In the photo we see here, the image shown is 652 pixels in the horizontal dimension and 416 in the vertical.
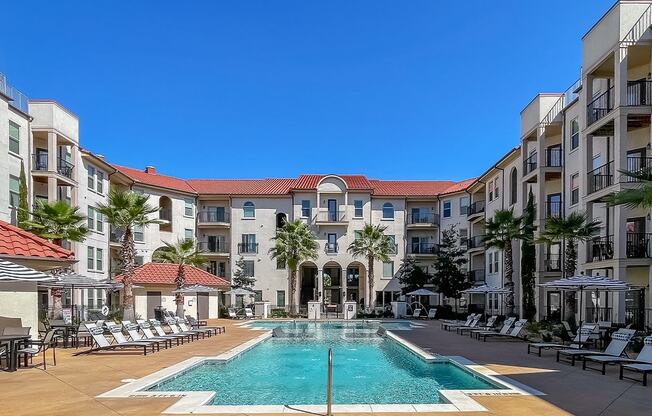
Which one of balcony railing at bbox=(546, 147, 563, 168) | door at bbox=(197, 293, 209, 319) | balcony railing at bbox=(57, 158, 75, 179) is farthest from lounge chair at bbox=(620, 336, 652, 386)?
balcony railing at bbox=(57, 158, 75, 179)

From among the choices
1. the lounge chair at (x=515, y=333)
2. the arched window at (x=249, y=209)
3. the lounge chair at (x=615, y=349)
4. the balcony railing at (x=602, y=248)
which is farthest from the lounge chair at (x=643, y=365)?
the arched window at (x=249, y=209)

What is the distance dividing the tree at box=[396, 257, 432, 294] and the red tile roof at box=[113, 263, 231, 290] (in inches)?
580

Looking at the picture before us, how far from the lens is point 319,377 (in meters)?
14.1

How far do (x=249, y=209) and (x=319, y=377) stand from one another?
3545 cm

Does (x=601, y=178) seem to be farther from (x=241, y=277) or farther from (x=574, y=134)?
(x=241, y=277)

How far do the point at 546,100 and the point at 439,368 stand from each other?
22.5 metres

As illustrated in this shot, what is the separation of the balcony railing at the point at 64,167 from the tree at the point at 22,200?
3.40 m

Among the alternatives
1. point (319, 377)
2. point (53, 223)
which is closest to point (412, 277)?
point (53, 223)

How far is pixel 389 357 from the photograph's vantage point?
18.3 metres

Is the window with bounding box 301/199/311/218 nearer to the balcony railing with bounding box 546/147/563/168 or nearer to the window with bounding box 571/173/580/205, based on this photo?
the balcony railing with bounding box 546/147/563/168

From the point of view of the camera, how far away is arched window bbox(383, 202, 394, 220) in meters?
48.9

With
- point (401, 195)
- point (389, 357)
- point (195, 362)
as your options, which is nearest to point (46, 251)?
point (195, 362)

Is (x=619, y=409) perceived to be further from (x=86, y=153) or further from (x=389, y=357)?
(x=86, y=153)

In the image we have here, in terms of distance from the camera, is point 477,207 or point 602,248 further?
point 477,207
